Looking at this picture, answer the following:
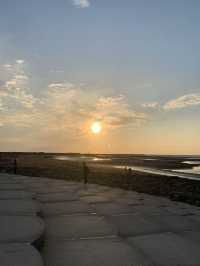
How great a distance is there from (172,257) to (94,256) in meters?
1.03

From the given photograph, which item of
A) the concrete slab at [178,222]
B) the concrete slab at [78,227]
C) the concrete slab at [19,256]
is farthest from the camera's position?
the concrete slab at [178,222]

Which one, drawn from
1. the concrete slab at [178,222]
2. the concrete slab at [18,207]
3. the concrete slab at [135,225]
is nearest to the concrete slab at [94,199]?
the concrete slab at [18,207]

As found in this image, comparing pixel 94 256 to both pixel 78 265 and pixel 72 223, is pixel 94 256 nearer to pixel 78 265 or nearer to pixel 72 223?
pixel 78 265

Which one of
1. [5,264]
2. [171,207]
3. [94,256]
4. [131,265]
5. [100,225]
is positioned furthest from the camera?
[171,207]

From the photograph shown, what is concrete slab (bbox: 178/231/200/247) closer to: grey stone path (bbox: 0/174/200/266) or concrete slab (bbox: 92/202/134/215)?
grey stone path (bbox: 0/174/200/266)

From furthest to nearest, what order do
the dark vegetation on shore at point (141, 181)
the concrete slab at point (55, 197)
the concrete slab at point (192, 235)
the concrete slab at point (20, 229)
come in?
the dark vegetation on shore at point (141, 181) → the concrete slab at point (55, 197) → the concrete slab at point (192, 235) → the concrete slab at point (20, 229)

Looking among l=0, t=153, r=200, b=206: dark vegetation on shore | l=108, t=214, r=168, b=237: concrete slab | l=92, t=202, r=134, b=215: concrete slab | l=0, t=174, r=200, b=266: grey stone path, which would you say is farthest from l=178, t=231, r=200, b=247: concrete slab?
l=0, t=153, r=200, b=206: dark vegetation on shore

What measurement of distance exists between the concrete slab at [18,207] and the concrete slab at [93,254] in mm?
1794

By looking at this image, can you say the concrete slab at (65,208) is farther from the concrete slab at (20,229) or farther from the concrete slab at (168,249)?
the concrete slab at (168,249)

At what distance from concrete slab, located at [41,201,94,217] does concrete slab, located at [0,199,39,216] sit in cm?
32

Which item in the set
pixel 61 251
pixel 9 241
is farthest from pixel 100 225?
pixel 9 241

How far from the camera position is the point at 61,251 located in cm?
483

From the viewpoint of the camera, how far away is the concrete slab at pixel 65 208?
7.52m

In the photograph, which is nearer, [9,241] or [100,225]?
[9,241]
